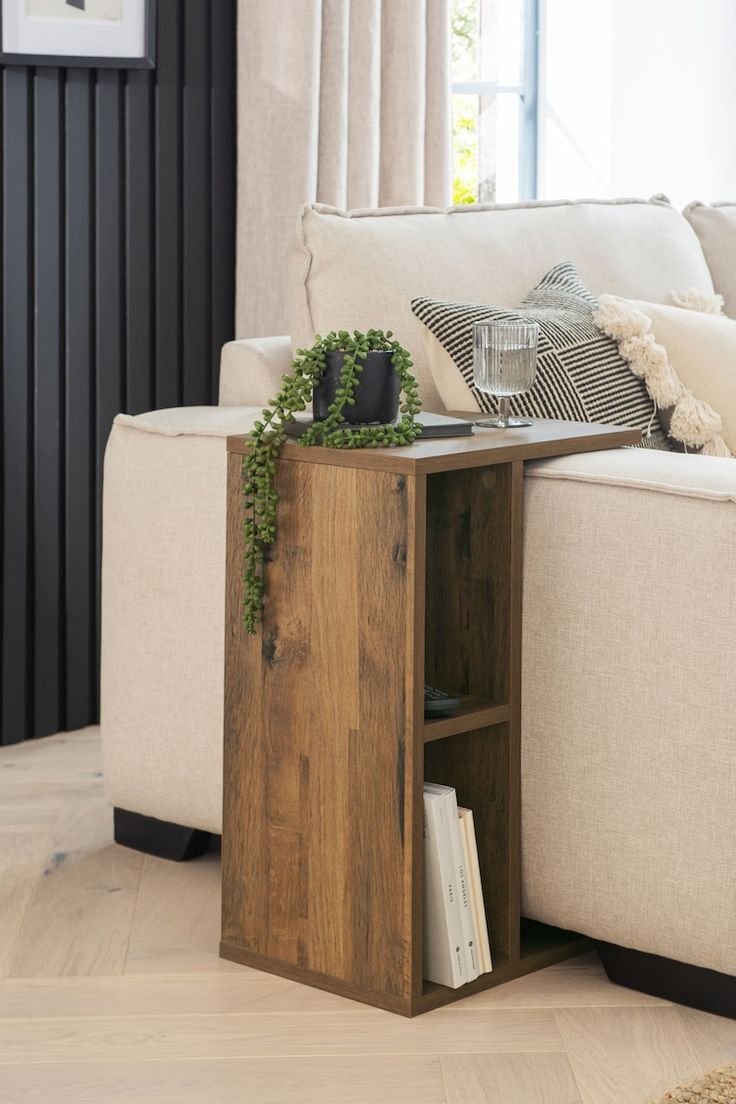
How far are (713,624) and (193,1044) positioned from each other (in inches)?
27.6

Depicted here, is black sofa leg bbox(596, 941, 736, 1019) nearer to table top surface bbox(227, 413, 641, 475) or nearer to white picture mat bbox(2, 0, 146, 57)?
table top surface bbox(227, 413, 641, 475)

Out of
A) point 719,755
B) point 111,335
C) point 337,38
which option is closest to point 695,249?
point 337,38

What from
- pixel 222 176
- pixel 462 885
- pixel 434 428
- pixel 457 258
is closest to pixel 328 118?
pixel 222 176

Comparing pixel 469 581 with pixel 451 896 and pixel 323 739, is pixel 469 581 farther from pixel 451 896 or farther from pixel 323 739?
pixel 451 896

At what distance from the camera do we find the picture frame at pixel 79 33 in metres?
2.51

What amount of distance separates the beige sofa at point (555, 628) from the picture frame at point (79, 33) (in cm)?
74

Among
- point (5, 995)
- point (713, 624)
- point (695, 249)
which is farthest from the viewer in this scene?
point (695, 249)

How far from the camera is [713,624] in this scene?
154 cm

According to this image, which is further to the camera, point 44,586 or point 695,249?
point 44,586

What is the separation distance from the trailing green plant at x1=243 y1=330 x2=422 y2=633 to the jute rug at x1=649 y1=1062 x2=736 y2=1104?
66cm

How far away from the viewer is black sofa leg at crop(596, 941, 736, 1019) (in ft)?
5.36

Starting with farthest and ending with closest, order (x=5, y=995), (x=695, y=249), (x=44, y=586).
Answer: (x=44, y=586), (x=695, y=249), (x=5, y=995)

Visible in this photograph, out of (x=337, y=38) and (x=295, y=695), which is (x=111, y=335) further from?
(x=295, y=695)

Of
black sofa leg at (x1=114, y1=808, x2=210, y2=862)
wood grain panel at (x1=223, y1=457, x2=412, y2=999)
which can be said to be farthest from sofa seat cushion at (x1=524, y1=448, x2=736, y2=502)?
black sofa leg at (x1=114, y1=808, x2=210, y2=862)
